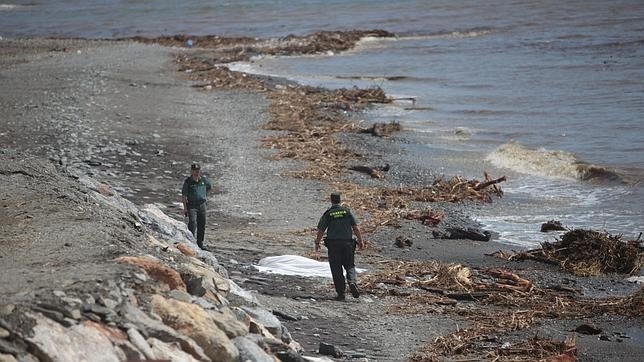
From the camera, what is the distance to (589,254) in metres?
15.6

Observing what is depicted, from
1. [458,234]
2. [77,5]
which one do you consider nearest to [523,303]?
Answer: [458,234]

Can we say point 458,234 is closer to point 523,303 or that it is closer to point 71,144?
point 523,303

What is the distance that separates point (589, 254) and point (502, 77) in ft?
90.2

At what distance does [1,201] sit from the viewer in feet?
38.8

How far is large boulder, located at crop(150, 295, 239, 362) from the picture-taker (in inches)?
317

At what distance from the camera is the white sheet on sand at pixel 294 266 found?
47.3 ft

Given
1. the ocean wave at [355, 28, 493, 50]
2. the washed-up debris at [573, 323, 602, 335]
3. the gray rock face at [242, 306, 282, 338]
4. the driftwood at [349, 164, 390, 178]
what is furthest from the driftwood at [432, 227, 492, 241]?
the ocean wave at [355, 28, 493, 50]

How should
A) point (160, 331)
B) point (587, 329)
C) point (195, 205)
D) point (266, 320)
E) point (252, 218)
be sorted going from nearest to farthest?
point (160, 331) < point (266, 320) < point (587, 329) < point (195, 205) < point (252, 218)

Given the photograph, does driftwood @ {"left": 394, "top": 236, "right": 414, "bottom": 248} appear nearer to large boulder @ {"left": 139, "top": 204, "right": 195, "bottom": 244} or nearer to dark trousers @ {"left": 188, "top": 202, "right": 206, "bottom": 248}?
dark trousers @ {"left": 188, "top": 202, "right": 206, "bottom": 248}

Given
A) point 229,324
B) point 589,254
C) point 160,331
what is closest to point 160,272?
point 229,324

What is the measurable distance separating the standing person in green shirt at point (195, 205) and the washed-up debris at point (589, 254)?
15.6 feet

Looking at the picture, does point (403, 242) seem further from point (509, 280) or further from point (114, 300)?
point (114, 300)

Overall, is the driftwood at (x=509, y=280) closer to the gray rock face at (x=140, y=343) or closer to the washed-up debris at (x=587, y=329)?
the washed-up debris at (x=587, y=329)

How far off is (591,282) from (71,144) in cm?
1243
